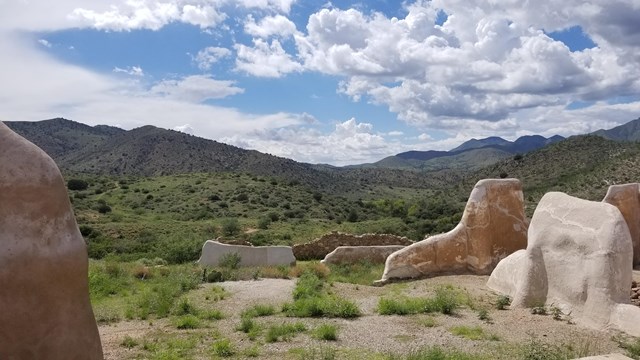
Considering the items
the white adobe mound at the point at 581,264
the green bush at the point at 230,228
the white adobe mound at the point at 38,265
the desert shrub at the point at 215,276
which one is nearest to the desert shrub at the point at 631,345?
the white adobe mound at the point at 581,264

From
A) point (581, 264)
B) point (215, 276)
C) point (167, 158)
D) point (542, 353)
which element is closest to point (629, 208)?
point (581, 264)

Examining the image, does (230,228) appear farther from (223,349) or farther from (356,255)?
(223,349)

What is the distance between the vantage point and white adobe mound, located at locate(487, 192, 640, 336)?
394 inches

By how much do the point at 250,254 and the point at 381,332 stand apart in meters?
10.9

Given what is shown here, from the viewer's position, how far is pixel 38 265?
16.7 feet

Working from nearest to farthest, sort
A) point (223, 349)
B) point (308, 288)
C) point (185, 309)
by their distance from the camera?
point (223, 349) → point (185, 309) → point (308, 288)

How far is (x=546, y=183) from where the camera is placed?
4338 cm

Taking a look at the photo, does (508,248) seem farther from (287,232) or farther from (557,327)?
(287,232)

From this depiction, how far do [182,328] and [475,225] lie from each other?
9.42 meters

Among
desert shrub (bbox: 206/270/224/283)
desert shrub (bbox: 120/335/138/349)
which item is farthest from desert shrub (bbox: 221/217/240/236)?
desert shrub (bbox: 120/335/138/349)

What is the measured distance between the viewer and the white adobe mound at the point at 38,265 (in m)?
4.98

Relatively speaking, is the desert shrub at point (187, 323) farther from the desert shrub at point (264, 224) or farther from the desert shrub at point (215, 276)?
the desert shrub at point (264, 224)

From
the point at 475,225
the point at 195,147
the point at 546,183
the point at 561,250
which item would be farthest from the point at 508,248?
the point at 195,147

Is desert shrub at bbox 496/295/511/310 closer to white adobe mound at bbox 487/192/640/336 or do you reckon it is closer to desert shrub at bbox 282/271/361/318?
white adobe mound at bbox 487/192/640/336
